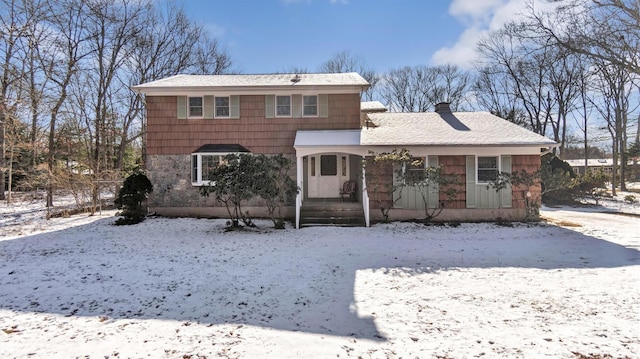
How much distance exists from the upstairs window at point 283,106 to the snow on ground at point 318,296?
5.61 m

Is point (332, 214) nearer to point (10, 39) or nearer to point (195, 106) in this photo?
point (195, 106)

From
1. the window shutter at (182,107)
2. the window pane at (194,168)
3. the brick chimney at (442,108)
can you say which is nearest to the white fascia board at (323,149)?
the window pane at (194,168)

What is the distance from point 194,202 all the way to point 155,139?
2888mm

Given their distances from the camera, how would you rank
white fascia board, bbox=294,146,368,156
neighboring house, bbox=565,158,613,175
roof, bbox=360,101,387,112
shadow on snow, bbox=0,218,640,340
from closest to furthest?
shadow on snow, bbox=0,218,640,340
white fascia board, bbox=294,146,368,156
roof, bbox=360,101,387,112
neighboring house, bbox=565,158,613,175

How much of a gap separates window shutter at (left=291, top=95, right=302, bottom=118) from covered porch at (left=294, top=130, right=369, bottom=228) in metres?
0.90

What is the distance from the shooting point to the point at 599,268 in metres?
6.15

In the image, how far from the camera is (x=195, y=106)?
1261 centimetres

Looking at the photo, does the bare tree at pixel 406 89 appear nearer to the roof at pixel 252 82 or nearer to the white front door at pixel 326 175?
the roof at pixel 252 82

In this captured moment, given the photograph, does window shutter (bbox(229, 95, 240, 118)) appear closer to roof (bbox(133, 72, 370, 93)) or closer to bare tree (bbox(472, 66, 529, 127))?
roof (bbox(133, 72, 370, 93))

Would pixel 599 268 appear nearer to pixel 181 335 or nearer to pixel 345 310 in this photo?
pixel 345 310

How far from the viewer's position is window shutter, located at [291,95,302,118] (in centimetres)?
1259

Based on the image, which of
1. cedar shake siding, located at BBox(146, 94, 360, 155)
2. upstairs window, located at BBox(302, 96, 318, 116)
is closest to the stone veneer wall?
cedar shake siding, located at BBox(146, 94, 360, 155)

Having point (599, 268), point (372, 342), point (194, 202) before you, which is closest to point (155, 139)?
point (194, 202)

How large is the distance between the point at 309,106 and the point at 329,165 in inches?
103
